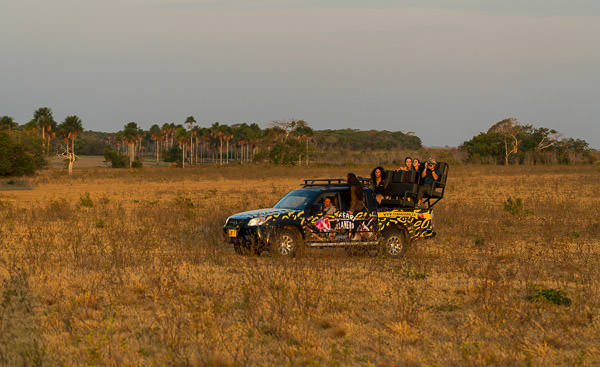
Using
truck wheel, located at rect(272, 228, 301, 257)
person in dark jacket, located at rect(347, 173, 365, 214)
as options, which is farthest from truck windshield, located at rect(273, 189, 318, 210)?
person in dark jacket, located at rect(347, 173, 365, 214)

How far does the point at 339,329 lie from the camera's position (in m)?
7.92

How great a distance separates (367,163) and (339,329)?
106760 millimetres

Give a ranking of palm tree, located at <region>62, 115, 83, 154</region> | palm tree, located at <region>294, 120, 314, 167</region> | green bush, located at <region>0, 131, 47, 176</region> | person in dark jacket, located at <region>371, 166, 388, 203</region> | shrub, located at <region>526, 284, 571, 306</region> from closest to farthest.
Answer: shrub, located at <region>526, 284, 571, 306</region>, person in dark jacket, located at <region>371, 166, 388, 203</region>, green bush, located at <region>0, 131, 47, 176</region>, palm tree, located at <region>62, 115, 83, 154</region>, palm tree, located at <region>294, 120, 314, 167</region>

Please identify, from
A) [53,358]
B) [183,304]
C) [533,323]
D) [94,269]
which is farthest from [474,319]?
[94,269]

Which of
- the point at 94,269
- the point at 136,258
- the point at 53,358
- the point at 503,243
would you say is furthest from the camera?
the point at 503,243

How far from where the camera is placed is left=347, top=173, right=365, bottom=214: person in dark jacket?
44.0 ft

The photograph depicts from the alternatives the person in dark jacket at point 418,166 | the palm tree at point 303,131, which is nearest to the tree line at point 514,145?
the palm tree at point 303,131

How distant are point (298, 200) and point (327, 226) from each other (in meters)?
1.08

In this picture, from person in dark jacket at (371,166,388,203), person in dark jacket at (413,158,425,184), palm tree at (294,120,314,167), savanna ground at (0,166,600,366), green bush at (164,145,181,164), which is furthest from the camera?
green bush at (164,145,181,164)

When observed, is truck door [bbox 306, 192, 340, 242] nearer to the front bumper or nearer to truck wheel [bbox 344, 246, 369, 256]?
truck wheel [bbox 344, 246, 369, 256]

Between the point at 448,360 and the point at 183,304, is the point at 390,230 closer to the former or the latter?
the point at 183,304

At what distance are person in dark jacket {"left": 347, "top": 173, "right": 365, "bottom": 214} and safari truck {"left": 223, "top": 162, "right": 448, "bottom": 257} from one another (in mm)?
124

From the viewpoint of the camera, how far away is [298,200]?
45.7ft

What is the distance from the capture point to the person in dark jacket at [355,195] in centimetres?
1341
